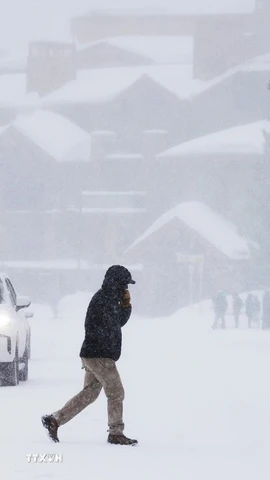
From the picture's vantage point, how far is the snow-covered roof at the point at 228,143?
306 ft

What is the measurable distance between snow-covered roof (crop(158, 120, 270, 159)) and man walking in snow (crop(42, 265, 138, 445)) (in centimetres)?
8216

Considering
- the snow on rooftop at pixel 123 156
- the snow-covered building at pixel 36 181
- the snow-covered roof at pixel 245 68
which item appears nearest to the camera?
the snow-covered building at pixel 36 181

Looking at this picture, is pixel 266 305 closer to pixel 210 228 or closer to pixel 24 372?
pixel 24 372

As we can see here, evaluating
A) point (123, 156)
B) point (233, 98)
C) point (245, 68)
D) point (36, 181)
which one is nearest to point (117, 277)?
point (36, 181)

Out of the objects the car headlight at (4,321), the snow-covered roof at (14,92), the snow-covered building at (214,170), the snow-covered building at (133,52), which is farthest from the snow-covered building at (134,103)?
the car headlight at (4,321)

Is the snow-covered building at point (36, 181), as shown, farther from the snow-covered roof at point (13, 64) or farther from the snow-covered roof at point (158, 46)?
the snow-covered roof at point (13, 64)

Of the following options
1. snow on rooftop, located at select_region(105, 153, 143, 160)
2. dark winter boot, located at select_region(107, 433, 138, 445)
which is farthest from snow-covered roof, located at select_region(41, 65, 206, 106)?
dark winter boot, located at select_region(107, 433, 138, 445)

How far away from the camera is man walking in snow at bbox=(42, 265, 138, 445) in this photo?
32.4 ft

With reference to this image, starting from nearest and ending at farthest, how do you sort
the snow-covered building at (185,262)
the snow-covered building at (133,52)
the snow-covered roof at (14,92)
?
the snow-covered building at (185,262)
the snow-covered roof at (14,92)
the snow-covered building at (133,52)

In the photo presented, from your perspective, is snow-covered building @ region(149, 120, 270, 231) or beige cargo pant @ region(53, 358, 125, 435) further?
snow-covered building @ region(149, 120, 270, 231)

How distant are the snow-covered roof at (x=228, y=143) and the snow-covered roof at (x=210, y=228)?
541 centimetres

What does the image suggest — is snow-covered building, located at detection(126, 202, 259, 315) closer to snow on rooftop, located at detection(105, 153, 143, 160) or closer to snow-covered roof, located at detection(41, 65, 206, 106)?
snow on rooftop, located at detection(105, 153, 143, 160)

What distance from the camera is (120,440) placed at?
32.5 feet

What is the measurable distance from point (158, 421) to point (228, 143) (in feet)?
271
